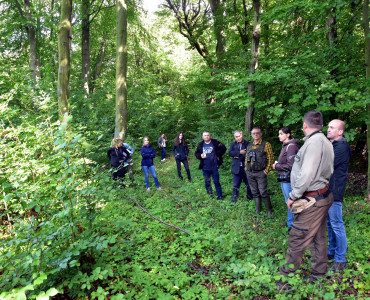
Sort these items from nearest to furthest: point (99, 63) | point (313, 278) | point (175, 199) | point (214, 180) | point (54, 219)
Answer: point (54, 219), point (313, 278), point (214, 180), point (175, 199), point (99, 63)

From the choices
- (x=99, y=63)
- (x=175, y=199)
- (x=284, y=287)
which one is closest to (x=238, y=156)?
(x=175, y=199)

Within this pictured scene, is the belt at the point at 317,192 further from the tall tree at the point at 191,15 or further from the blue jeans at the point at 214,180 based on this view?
the tall tree at the point at 191,15

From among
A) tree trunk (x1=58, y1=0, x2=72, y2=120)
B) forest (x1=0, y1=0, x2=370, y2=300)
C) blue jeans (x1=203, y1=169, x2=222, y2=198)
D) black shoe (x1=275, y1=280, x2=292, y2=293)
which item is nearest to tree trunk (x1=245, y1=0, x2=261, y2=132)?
forest (x1=0, y1=0, x2=370, y2=300)

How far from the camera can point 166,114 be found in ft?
45.1

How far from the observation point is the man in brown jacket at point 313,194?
2.69 meters

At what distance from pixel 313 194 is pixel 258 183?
7.47ft

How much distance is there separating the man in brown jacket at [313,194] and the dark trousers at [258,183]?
205cm

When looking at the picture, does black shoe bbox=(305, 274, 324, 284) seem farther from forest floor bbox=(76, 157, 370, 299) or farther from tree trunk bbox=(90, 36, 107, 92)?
tree trunk bbox=(90, 36, 107, 92)

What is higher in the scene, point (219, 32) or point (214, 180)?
point (219, 32)

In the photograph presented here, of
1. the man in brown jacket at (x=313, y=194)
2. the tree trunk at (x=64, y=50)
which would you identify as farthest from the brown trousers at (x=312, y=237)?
the tree trunk at (x=64, y=50)

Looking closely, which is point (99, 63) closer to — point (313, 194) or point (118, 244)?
point (118, 244)

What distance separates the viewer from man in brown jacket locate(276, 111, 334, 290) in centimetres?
269

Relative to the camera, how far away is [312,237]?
2.75 meters

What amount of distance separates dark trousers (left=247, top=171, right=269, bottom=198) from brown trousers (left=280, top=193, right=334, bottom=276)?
6.65 feet
